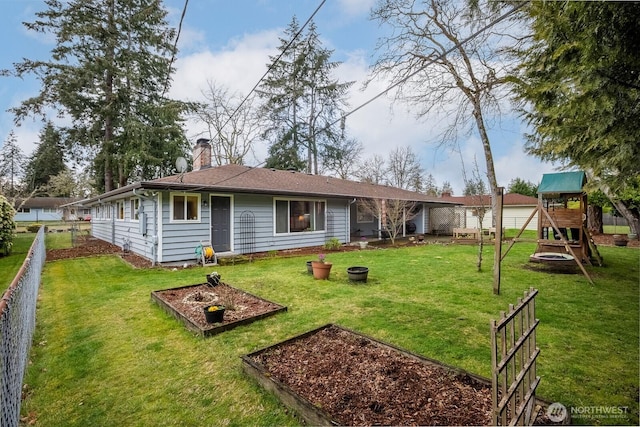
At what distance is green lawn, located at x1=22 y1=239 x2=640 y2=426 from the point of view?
2.47 metres

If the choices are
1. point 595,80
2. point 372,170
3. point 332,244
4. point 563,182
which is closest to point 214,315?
point 595,80

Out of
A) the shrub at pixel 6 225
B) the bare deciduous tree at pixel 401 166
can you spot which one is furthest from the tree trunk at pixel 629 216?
the shrub at pixel 6 225

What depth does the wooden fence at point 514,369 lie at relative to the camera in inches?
60.0

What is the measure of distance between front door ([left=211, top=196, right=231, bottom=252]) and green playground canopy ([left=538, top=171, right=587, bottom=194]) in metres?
9.13

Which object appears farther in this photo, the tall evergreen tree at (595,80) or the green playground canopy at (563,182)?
the green playground canopy at (563,182)

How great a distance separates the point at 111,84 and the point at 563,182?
2341cm

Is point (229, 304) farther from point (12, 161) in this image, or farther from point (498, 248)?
point (12, 161)

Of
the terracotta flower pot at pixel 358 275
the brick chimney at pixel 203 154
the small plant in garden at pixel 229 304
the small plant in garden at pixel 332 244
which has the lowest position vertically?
the small plant in garden at pixel 229 304

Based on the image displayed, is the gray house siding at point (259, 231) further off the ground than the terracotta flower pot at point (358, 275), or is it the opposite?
the gray house siding at point (259, 231)

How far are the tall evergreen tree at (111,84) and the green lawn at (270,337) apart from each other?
13.9 m

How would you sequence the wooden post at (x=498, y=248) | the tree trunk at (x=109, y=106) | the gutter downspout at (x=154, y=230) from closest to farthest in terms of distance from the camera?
1. the wooden post at (x=498, y=248)
2. the gutter downspout at (x=154, y=230)
3. the tree trunk at (x=109, y=106)

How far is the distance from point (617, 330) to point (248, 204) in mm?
9293

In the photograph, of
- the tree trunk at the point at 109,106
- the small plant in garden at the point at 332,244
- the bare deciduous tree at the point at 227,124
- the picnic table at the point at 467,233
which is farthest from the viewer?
the bare deciduous tree at the point at 227,124

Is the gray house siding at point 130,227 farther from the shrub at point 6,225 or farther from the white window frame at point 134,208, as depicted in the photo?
the shrub at point 6,225
